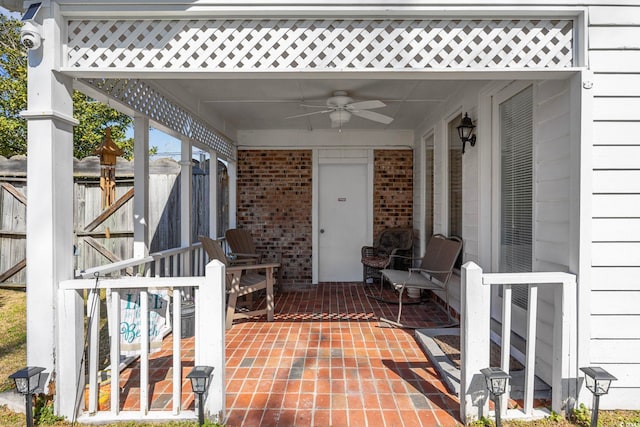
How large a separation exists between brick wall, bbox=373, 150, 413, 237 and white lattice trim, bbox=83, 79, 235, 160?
2.60 meters

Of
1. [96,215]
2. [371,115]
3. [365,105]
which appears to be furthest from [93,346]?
[96,215]

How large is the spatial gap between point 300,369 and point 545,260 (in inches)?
74.0

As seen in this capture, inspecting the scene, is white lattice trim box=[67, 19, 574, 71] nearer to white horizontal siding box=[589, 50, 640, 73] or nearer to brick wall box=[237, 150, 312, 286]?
white horizontal siding box=[589, 50, 640, 73]

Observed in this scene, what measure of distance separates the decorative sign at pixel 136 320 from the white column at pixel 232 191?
2.58 meters

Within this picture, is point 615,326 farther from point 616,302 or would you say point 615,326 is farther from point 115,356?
point 115,356

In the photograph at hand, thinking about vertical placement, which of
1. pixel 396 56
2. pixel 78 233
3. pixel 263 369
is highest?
pixel 396 56

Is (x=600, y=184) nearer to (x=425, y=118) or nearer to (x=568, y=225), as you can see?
(x=568, y=225)

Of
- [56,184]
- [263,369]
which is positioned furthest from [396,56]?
[263,369]

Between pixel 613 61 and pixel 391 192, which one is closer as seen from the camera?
pixel 613 61

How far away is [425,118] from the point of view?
5266 mm

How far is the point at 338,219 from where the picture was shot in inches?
242

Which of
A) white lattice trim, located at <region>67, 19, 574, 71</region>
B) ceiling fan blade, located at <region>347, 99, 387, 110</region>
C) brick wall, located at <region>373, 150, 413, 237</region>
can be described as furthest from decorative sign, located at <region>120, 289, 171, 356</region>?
brick wall, located at <region>373, 150, 413, 237</region>

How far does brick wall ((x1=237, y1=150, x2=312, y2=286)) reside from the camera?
240 inches

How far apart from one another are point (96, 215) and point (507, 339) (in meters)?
5.58
